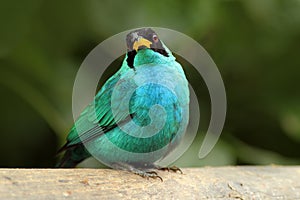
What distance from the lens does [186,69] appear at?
2748 millimetres

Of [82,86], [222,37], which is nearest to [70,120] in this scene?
[82,86]

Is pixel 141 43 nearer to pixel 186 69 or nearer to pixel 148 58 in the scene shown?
pixel 148 58

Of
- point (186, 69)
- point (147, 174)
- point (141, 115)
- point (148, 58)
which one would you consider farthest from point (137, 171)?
point (186, 69)

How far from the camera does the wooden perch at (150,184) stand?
4.71 feet

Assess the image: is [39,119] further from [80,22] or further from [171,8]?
[171,8]

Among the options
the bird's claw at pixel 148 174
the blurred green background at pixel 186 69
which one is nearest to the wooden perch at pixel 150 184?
the bird's claw at pixel 148 174

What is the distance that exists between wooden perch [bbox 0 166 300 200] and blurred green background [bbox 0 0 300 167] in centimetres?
55

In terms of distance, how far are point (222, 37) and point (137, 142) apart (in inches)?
52.4

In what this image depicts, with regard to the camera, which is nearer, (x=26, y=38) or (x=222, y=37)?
(x=26, y=38)

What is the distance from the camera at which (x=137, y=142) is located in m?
1.74

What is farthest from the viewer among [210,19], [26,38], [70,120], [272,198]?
[210,19]

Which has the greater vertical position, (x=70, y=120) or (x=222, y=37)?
(x=222, y=37)

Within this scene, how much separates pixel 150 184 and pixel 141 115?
223 millimetres

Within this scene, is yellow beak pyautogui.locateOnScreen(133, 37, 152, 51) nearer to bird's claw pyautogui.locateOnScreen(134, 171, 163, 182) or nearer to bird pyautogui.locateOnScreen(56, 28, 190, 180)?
bird pyautogui.locateOnScreen(56, 28, 190, 180)
